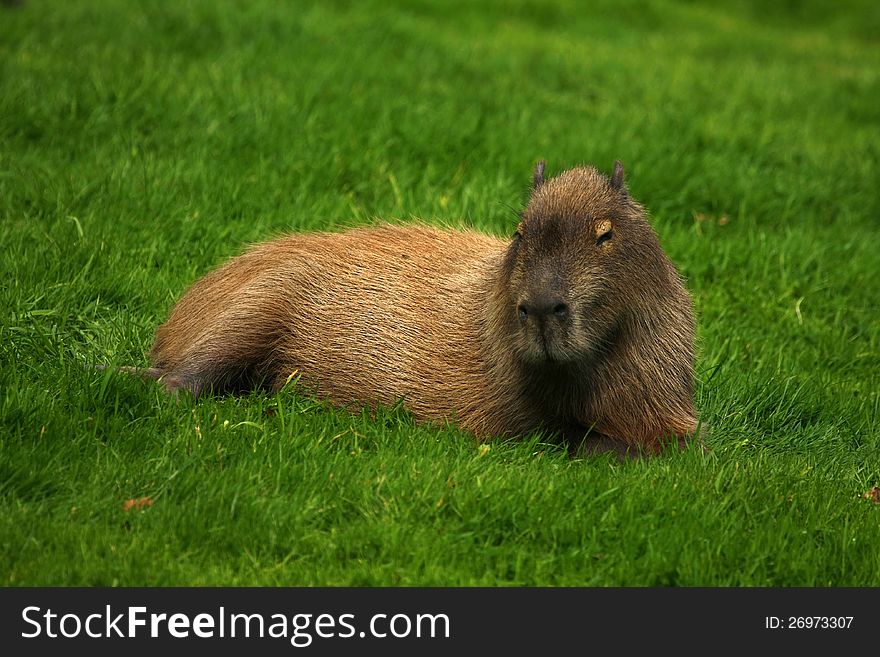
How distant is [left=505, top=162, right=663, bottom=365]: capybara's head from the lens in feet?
15.1

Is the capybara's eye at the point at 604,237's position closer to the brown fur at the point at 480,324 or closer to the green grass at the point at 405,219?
the brown fur at the point at 480,324

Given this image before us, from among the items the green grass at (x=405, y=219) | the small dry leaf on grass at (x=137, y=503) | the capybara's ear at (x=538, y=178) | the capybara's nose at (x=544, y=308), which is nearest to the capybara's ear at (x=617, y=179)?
the capybara's ear at (x=538, y=178)

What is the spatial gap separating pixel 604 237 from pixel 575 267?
24 centimetres

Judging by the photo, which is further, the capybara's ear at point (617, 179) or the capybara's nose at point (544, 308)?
the capybara's ear at point (617, 179)

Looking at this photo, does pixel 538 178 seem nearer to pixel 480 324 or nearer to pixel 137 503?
pixel 480 324

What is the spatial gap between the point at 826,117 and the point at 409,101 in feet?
14.0

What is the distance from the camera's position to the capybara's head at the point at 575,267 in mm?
4590

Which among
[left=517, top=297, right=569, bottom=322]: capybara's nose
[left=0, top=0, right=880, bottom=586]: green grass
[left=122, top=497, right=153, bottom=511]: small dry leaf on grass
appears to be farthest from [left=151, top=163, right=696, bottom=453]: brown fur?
[left=122, top=497, right=153, bottom=511]: small dry leaf on grass

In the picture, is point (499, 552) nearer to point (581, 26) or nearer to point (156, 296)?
point (156, 296)

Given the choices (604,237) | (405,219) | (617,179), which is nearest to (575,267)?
(604,237)

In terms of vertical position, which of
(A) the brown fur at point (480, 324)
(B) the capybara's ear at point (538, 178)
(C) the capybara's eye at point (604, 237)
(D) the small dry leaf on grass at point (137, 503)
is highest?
(B) the capybara's ear at point (538, 178)

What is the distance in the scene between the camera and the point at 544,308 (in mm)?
4535

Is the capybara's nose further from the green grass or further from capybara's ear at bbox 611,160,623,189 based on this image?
capybara's ear at bbox 611,160,623,189

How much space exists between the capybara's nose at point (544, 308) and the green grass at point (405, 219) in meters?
0.61
